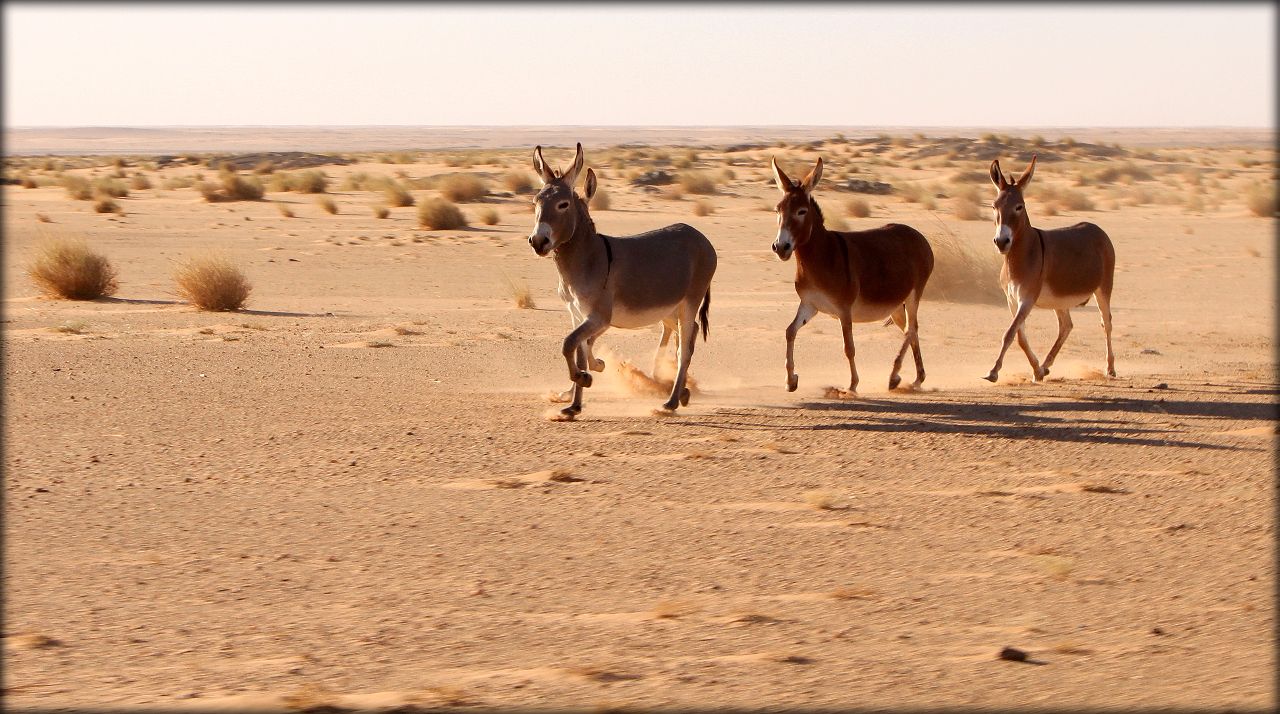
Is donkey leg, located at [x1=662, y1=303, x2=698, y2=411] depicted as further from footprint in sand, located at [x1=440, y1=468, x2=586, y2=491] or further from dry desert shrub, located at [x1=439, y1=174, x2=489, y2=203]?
A: dry desert shrub, located at [x1=439, y1=174, x2=489, y2=203]

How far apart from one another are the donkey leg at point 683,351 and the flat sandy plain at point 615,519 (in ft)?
0.73

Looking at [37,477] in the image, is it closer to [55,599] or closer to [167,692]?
[55,599]

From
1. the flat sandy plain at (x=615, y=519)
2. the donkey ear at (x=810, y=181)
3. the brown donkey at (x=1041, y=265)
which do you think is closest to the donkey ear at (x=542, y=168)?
the flat sandy plain at (x=615, y=519)

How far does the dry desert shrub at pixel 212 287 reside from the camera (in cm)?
2031

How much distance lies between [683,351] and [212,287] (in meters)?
9.55

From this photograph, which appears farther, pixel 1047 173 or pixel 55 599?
pixel 1047 173

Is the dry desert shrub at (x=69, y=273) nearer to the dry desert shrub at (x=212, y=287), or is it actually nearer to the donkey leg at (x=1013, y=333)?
the dry desert shrub at (x=212, y=287)

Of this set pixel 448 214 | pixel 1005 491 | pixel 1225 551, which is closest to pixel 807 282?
pixel 1005 491

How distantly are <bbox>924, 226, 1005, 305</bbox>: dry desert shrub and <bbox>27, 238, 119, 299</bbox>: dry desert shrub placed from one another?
13128mm

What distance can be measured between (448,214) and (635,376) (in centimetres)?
2009

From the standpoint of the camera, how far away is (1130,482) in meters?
10.3

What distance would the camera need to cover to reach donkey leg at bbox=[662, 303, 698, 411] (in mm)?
13180

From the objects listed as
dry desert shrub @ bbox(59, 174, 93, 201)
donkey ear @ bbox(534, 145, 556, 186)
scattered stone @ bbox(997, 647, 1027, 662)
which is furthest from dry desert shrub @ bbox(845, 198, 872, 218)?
scattered stone @ bbox(997, 647, 1027, 662)

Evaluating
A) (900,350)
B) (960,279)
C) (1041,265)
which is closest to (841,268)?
(900,350)
